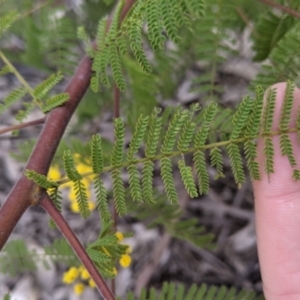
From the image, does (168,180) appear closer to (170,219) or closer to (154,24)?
(154,24)

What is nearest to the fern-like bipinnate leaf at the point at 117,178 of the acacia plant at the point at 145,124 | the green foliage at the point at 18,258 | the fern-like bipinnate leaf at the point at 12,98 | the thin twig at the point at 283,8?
the acacia plant at the point at 145,124

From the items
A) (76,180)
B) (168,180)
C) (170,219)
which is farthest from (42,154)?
(170,219)

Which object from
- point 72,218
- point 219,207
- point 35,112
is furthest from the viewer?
point 35,112

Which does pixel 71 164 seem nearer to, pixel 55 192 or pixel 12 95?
pixel 55 192

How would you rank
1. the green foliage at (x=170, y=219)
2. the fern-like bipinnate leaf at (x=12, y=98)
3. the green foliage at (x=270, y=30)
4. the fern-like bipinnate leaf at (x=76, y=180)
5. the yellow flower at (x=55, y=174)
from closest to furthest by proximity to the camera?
the fern-like bipinnate leaf at (x=76, y=180) → the fern-like bipinnate leaf at (x=12, y=98) → the green foliage at (x=270, y=30) → the green foliage at (x=170, y=219) → the yellow flower at (x=55, y=174)

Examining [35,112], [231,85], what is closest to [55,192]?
[231,85]

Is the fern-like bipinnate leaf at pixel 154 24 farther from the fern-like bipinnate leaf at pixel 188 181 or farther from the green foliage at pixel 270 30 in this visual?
the green foliage at pixel 270 30
